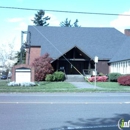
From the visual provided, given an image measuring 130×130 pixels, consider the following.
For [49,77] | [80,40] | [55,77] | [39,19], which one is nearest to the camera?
[49,77]

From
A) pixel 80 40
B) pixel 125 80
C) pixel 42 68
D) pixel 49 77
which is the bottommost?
pixel 125 80

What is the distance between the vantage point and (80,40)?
43.2 metres

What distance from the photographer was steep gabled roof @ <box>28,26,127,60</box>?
40844mm

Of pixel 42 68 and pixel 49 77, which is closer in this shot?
pixel 49 77

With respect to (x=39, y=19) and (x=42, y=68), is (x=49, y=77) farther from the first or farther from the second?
(x=39, y=19)

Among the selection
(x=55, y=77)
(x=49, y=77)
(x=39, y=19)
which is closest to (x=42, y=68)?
(x=49, y=77)

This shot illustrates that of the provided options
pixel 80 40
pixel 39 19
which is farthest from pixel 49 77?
pixel 39 19

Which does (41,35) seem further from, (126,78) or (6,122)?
(6,122)

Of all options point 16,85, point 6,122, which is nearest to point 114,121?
point 6,122

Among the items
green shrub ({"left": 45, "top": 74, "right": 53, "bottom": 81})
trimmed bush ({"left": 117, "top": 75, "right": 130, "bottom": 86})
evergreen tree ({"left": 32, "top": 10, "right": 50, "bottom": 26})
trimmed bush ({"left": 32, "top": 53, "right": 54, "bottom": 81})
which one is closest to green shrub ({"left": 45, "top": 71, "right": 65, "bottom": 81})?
green shrub ({"left": 45, "top": 74, "right": 53, "bottom": 81})

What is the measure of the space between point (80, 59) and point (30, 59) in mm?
9792

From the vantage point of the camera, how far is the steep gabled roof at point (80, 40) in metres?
40.8

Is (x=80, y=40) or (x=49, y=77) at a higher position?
(x=80, y=40)

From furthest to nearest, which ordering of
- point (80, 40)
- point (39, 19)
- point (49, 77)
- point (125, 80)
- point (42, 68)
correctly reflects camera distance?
point (39, 19)
point (80, 40)
point (42, 68)
point (49, 77)
point (125, 80)
